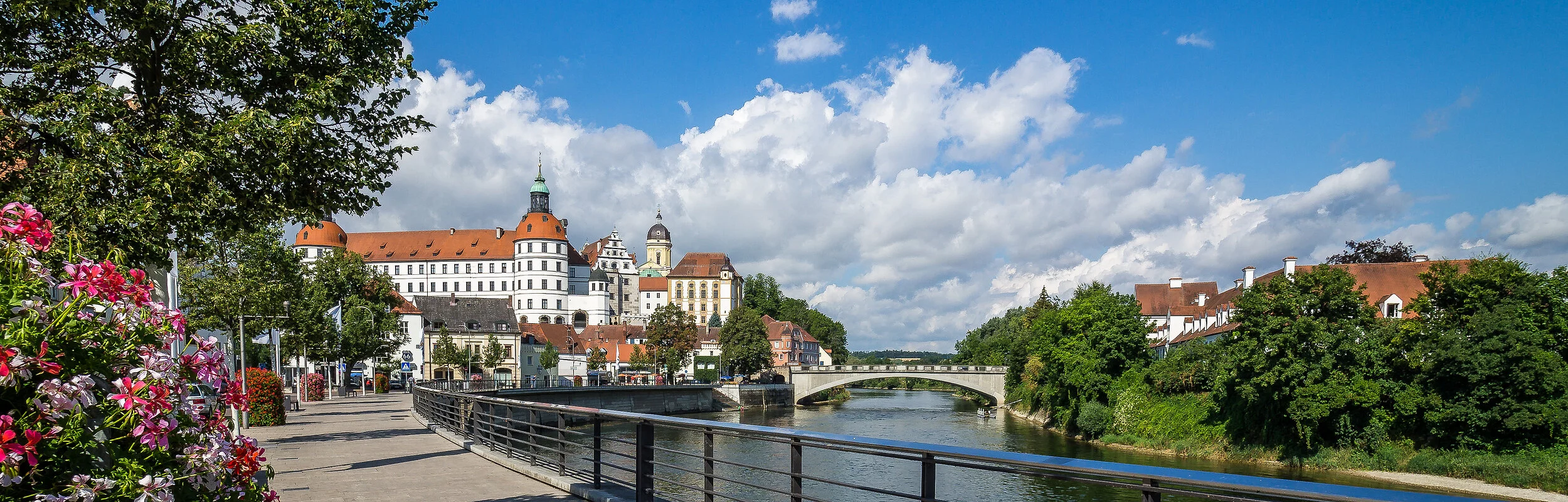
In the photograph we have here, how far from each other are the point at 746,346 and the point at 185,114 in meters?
91.7

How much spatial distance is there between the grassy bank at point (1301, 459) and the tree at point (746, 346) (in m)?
55.6

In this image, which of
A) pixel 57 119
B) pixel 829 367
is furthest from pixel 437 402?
pixel 829 367

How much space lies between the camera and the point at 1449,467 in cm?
3191

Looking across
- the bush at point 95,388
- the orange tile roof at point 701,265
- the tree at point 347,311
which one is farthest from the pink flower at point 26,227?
the orange tile roof at point 701,265

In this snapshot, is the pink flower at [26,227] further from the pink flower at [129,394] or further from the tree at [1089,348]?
the tree at [1089,348]

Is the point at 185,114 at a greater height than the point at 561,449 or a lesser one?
greater

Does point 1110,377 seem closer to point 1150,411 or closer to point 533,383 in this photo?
point 1150,411

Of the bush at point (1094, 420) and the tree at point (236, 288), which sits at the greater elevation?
the tree at point (236, 288)

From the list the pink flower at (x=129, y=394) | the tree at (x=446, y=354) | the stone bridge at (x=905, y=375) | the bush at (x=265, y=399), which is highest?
the pink flower at (x=129, y=394)

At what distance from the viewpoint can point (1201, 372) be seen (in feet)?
140

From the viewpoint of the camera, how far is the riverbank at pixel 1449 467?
1156 inches

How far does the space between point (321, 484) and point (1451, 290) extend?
36475mm

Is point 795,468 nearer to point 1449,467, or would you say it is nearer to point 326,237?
point 1449,467

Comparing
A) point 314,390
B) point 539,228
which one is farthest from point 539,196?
point 314,390
